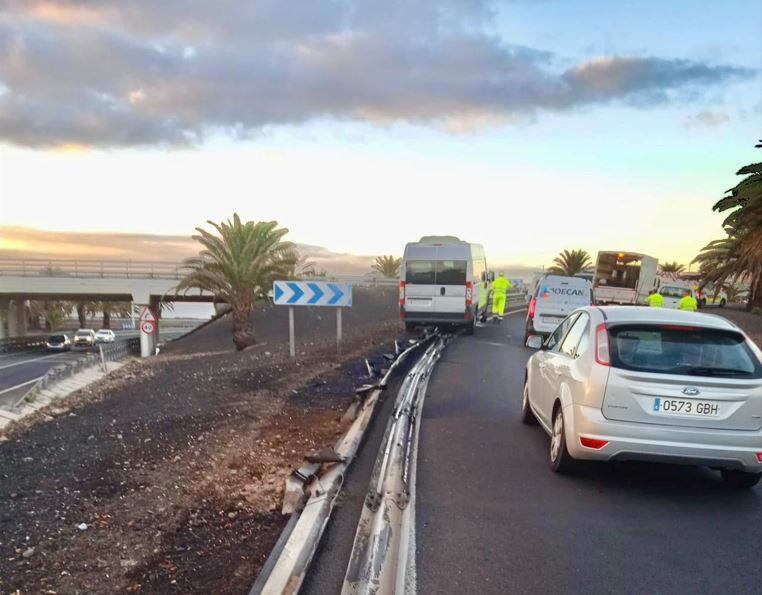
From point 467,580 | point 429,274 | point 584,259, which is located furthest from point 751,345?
point 584,259

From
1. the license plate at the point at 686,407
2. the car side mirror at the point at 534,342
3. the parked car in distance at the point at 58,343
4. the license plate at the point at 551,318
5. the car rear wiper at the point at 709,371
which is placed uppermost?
the car rear wiper at the point at 709,371

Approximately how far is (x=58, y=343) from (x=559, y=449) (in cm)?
4974

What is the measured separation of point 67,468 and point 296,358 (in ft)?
30.6

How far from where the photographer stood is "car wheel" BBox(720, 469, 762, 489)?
5.72m

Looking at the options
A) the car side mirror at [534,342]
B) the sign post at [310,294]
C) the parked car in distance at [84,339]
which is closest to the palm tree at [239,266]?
the sign post at [310,294]

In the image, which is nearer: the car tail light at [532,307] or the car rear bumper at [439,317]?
the car tail light at [532,307]

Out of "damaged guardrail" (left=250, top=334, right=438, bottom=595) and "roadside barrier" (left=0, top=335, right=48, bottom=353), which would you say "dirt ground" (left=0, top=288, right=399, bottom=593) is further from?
"roadside barrier" (left=0, top=335, right=48, bottom=353)

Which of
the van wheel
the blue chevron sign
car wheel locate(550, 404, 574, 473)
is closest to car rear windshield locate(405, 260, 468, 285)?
A: the van wheel

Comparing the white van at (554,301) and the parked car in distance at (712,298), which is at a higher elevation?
the white van at (554,301)

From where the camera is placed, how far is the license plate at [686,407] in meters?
5.29

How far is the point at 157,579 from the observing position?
3826mm

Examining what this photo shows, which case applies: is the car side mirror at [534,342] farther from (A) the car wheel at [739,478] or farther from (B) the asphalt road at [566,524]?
(A) the car wheel at [739,478]

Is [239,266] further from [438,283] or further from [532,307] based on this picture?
[532,307]

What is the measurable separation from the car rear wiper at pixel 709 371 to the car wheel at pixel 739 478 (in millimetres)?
940
